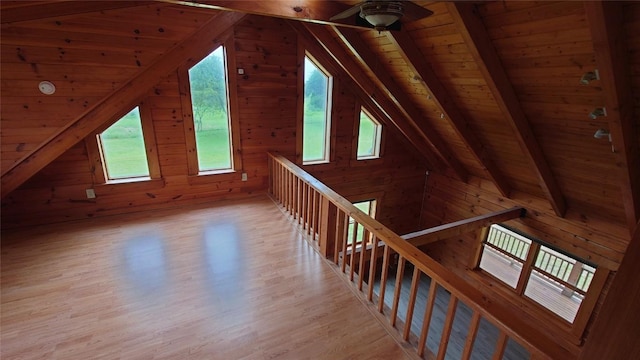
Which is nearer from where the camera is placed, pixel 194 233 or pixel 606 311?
pixel 606 311

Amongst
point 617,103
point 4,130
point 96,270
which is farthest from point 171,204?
point 617,103

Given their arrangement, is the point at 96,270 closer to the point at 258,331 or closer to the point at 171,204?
the point at 171,204

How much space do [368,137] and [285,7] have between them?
10.7 feet

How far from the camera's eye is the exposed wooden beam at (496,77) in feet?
7.39

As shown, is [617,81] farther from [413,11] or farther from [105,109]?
[105,109]

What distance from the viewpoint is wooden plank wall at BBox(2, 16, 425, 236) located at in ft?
11.5

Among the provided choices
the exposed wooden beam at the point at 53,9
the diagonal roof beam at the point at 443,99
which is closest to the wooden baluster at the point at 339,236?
the diagonal roof beam at the point at 443,99

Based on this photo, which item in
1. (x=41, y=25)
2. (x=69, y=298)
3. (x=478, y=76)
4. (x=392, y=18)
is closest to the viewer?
(x=392, y=18)

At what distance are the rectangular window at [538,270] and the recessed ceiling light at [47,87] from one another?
6.19 metres

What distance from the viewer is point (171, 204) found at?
4059 millimetres

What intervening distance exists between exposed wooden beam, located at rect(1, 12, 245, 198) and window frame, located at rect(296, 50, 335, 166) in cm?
123

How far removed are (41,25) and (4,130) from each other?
1064 mm

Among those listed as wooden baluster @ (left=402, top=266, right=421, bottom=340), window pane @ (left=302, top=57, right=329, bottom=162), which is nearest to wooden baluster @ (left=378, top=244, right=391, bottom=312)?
wooden baluster @ (left=402, top=266, right=421, bottom=340)

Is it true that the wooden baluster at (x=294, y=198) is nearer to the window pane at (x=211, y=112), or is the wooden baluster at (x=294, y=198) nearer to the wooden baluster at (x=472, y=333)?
the window pane at (x=211, y=112)
